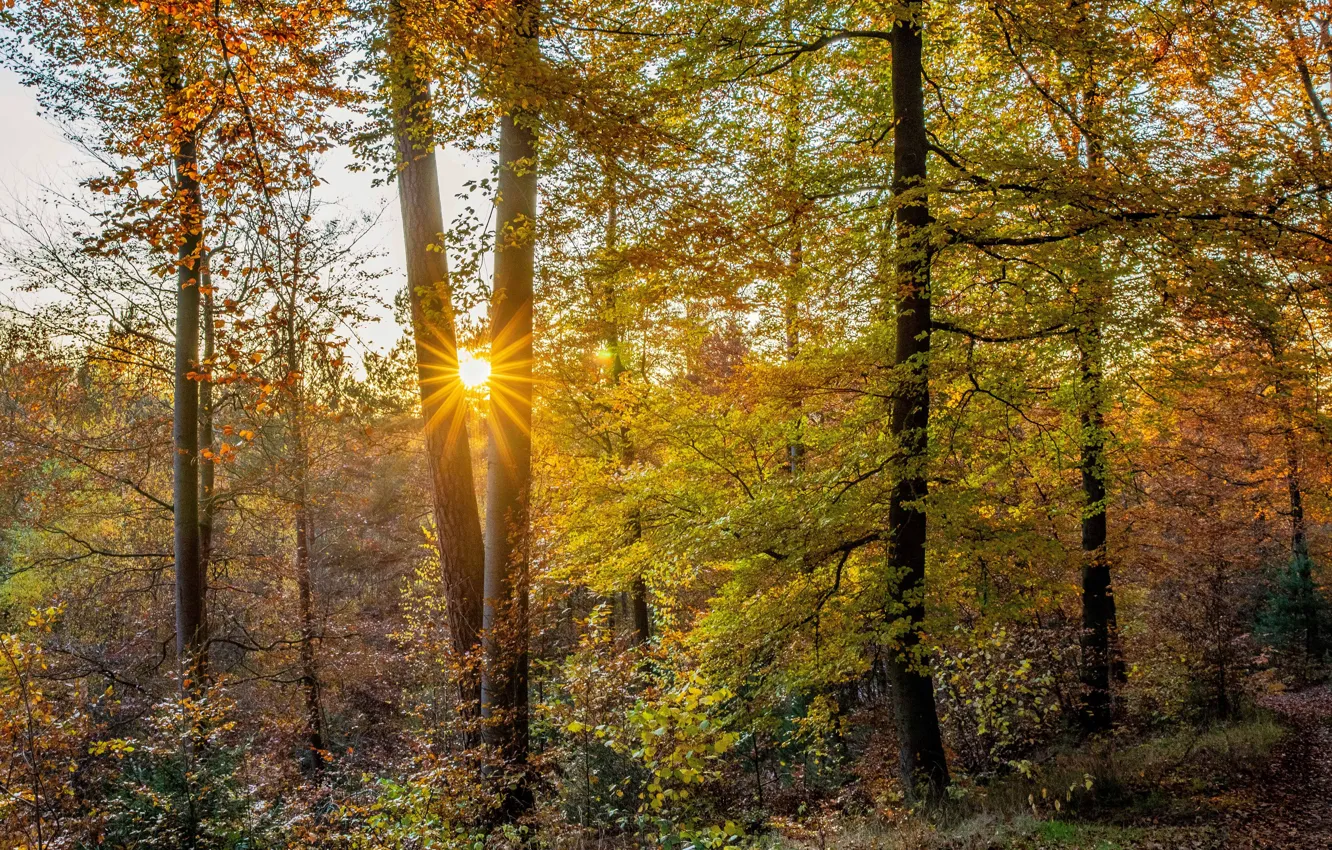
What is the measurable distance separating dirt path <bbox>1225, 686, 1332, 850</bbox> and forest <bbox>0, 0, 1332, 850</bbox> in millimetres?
67

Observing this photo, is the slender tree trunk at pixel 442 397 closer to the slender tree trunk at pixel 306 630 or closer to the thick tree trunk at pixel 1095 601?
the slender tree trunk at pixel 306 630

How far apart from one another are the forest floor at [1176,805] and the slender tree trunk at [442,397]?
3.51m

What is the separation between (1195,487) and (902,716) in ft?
28.8

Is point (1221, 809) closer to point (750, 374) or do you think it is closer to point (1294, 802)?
point (1294, 802)

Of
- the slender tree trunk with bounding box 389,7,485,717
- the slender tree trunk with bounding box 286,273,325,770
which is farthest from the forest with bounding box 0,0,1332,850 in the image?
the slender tree trunk with bounding box 286,273,325,770

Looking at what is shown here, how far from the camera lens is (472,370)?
672 centimetres

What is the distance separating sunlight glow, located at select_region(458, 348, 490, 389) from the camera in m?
6.55

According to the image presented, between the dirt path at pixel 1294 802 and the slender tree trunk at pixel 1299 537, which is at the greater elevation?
the slender tree trunk at pixel 1299 537

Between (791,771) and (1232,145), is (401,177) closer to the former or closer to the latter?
(1232,145)

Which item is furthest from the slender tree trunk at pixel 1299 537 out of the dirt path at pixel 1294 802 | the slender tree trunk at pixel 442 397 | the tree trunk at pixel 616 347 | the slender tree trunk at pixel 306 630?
the slender tree trunk at pixel 306 630

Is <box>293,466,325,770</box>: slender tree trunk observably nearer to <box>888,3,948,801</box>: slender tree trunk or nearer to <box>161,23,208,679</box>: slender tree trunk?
<box>161,23,208,679</box>: slender tree trunk

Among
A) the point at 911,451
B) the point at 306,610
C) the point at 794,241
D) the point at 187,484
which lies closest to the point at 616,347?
the point at 794,241

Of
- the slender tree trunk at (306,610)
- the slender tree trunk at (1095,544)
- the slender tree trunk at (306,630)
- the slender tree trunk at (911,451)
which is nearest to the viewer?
the slender tree trunk at (911,451)

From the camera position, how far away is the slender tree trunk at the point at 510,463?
20.9 feet
